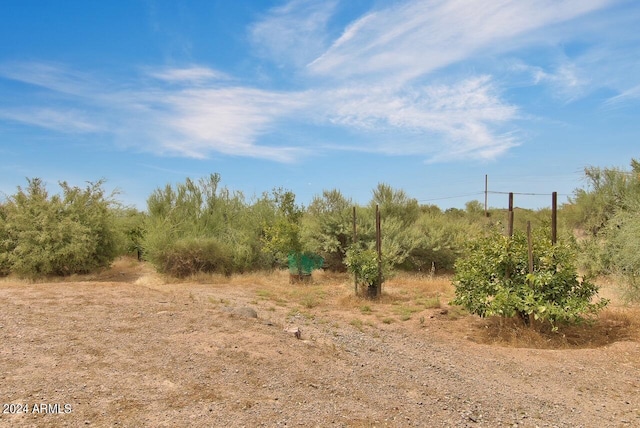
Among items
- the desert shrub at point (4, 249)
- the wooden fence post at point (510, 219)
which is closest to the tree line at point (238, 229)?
the desert shrub at point (4, 249)

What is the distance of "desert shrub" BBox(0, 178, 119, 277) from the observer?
13.4 m

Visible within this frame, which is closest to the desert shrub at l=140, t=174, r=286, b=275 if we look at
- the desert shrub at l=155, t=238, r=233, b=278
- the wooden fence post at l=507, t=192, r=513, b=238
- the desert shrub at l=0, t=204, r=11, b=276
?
the desert shrub at l=155, t=238, r=233, b=278

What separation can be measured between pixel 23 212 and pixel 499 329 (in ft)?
47.6

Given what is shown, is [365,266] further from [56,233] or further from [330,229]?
[56,233]

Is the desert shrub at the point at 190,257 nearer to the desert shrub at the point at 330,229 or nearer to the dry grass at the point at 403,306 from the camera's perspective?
the dry grass at the point at 403,306

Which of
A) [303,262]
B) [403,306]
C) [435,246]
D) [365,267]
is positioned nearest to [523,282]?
[403,306]

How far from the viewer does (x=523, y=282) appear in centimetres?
693

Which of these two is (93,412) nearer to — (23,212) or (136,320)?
(136,320)

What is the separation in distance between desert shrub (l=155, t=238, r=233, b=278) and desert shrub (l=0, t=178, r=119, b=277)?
91.4 inches

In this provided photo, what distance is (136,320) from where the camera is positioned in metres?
6.83

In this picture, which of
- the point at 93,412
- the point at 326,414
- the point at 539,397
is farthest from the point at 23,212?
the point at 539,397

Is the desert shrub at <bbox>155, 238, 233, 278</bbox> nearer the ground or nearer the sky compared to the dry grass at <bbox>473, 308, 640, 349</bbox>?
nearer the sky

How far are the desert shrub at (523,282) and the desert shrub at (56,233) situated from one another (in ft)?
39.4

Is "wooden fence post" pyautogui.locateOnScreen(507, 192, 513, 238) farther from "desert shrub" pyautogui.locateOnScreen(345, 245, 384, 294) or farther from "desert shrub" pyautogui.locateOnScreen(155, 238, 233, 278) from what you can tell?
"desert shrub" pyautogui.locateOnScreen(155, 238, 233, 278)
